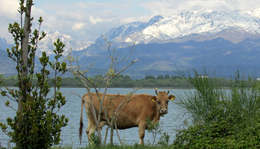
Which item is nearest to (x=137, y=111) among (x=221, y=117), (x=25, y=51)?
(x=221, y=117)

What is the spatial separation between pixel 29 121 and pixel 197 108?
5.21 metres

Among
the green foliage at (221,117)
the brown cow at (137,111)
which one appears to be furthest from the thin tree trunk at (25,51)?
the brown cow at (137,111)

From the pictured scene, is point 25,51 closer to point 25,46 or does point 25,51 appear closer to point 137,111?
point 25,46

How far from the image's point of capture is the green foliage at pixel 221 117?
727cm

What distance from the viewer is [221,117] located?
7891mm

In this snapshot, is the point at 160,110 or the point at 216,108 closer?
the point at 216,108

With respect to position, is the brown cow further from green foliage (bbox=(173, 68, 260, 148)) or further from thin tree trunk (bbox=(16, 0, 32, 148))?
thin tree trunk (bbox=(16, 0, 32, 148))

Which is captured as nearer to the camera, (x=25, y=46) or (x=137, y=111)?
(x=25, y=46)

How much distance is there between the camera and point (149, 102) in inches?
434

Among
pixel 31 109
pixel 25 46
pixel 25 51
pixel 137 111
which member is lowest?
pixel 137 111

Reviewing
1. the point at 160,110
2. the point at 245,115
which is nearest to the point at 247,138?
the point at 245,115

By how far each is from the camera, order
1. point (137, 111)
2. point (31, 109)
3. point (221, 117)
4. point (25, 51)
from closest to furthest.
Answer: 1. point (31, 109)
2. point (25, 51)
3. point (221, 117)
4. point (137, 111)

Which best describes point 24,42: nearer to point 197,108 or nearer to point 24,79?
point 24,79

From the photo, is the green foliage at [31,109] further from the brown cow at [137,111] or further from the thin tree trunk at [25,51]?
the brown cow at [137,111]
